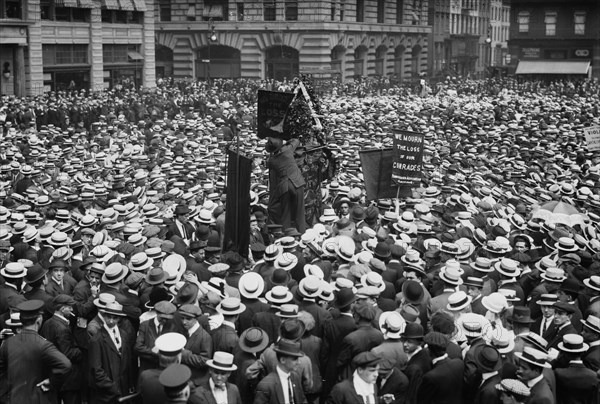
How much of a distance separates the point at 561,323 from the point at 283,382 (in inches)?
145

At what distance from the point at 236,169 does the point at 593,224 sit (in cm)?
712

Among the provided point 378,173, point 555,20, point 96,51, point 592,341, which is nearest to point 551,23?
point 555,20

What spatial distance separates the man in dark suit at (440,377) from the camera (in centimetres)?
865

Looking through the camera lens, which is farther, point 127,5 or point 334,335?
point 127,5

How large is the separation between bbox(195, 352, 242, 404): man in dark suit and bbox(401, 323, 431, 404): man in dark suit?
181 cm

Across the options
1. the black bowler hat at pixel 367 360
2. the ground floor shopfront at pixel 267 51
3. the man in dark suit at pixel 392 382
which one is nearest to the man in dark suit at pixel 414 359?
the man in dark suit at pixel 392 382

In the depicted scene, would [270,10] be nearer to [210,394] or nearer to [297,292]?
[297,292]

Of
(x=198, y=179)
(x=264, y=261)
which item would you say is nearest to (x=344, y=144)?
(x=198, y=179)

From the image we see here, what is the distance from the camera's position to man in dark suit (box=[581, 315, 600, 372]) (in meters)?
9.30

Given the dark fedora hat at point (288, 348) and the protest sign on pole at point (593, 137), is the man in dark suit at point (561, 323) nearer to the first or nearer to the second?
the dark fedora hat at point (288, 348)

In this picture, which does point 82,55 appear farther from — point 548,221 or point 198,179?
point 548,221

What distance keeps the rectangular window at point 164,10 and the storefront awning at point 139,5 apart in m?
10.4

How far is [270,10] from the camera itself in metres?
62.4

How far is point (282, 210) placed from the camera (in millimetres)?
16031
